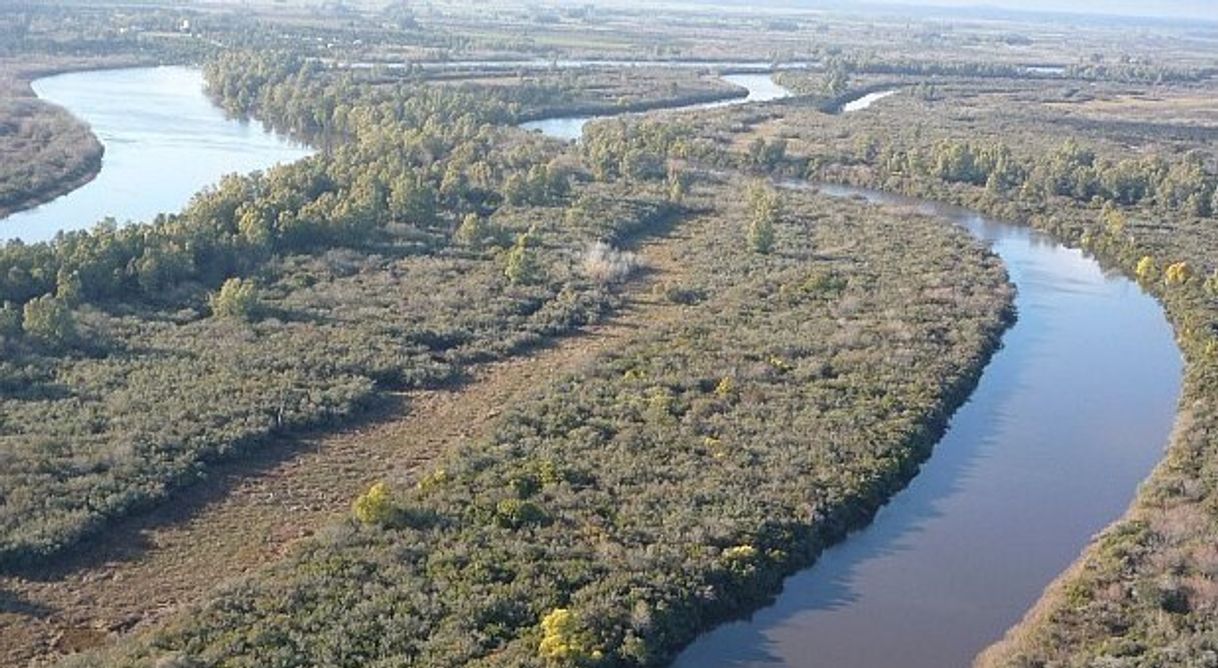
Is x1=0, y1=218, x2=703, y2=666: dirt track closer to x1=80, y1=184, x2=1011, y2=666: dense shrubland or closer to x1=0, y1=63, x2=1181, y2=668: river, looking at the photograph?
x1=80, y1=184, x2=1011, y2=666: dense shrubland

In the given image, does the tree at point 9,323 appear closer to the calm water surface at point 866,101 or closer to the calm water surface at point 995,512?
the calm water surface at point 995,512

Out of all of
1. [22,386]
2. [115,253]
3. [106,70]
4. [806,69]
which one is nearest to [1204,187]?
[115,253]

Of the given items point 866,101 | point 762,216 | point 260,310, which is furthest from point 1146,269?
point 866,101

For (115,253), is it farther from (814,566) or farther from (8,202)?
(814,566)

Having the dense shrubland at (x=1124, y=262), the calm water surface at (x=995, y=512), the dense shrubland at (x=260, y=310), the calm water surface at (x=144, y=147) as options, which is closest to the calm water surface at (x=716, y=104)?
the dense shrubland at (x=1124, y=262)

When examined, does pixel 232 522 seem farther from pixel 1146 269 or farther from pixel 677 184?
pixel 1146 269

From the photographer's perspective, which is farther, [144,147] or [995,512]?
[144,147]
